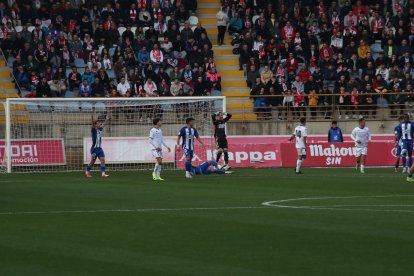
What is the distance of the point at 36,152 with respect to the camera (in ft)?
131

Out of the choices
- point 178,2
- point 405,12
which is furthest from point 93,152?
point 405,12

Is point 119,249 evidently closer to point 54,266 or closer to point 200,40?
point 54,266

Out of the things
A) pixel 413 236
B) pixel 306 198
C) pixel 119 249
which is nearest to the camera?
pixel 119 249

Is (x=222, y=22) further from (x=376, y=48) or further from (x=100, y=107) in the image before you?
(x=100, y=107)

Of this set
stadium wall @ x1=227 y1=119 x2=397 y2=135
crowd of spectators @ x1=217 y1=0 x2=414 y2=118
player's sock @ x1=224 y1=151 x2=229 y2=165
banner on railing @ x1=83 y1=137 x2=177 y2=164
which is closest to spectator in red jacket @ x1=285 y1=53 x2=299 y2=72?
crowd of spectators @ x1=217 y1=0 x2=414 y2=118

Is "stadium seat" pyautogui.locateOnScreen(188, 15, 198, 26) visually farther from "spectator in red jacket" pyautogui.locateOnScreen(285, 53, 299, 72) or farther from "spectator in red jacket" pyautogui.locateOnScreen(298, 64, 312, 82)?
"spectator in red jacket" pyautogui.locateOnScreen(298, 64, 312, 82)

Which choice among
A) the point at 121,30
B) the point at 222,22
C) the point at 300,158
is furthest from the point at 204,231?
A: the point at 222,22

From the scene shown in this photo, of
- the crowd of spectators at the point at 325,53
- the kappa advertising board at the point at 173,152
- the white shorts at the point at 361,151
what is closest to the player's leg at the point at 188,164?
the kappa advertising board at the point at 173,152

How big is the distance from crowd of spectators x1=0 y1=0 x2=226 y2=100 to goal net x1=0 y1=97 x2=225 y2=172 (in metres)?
1.58

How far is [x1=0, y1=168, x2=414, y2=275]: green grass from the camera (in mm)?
12742

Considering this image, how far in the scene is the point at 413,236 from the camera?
50.8 ft

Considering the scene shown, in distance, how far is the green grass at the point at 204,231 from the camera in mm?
12742

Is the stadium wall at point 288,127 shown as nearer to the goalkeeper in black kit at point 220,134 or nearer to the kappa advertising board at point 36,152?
the goalkeeper in black kit at point 220,134

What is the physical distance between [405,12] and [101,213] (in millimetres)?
33173
